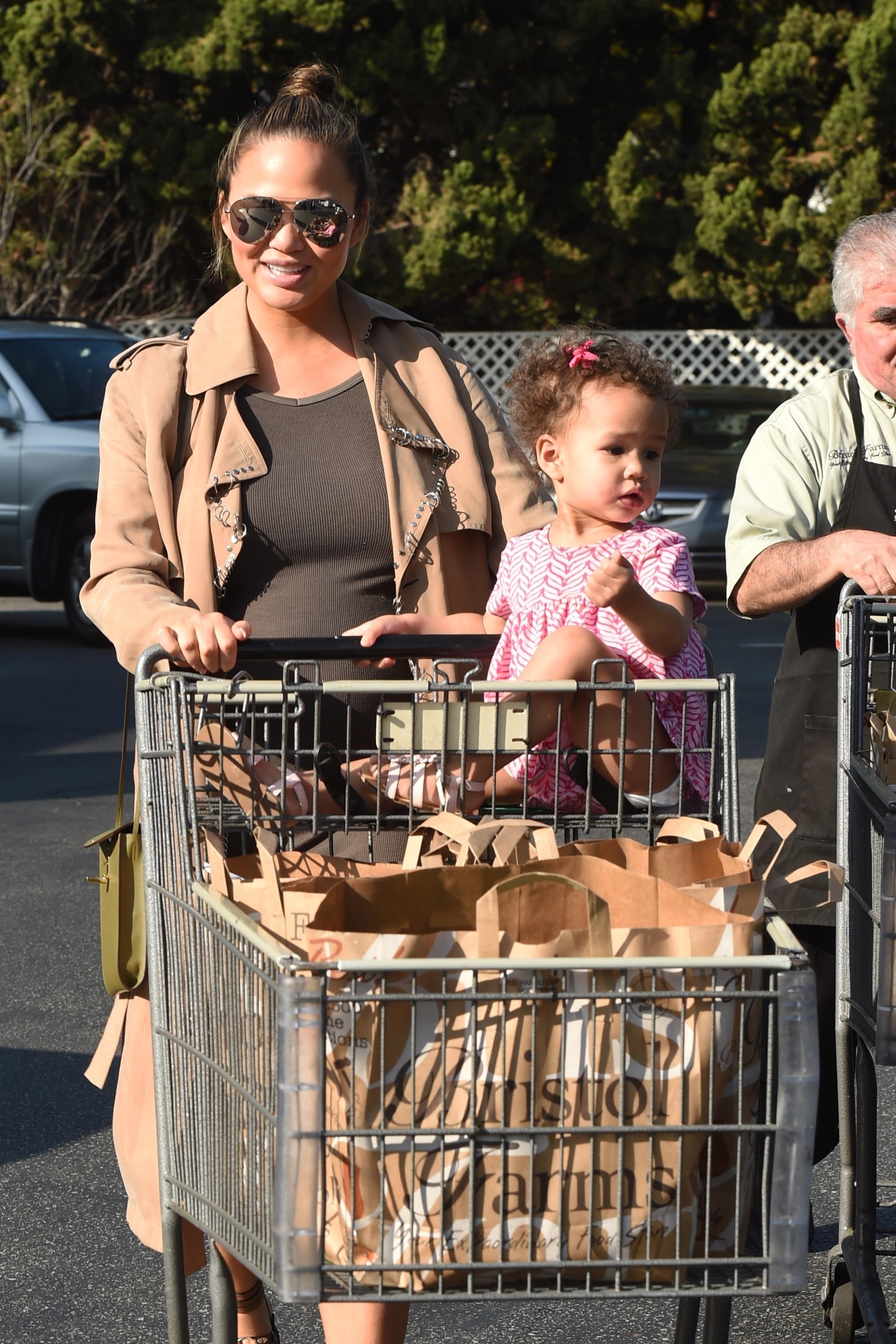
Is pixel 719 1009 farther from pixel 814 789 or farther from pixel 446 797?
pixel 814 789

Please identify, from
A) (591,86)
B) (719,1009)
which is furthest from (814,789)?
(591,86)

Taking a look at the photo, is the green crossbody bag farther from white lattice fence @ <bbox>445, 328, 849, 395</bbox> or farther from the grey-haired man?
white lattice fence @ <bbox>445, 328, 849, 395</bbox>

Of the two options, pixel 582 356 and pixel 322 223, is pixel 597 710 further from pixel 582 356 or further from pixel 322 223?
pixel 322 223

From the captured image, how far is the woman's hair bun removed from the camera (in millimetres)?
3184

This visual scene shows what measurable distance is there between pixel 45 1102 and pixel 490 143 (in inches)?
716

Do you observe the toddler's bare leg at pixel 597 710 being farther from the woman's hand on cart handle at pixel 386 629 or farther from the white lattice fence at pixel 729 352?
the white lattice fence at pixel 729 352

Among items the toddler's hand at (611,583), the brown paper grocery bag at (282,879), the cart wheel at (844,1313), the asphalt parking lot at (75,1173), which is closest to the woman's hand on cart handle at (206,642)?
the brown paper grocery bag at (282,879)

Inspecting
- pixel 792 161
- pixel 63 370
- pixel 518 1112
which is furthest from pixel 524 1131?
pixel 792 161

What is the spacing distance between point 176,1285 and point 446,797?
80cm

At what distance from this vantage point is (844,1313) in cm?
330

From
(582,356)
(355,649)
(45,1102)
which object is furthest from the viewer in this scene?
(45,1102)

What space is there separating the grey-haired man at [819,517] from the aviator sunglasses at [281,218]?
42.3 inches

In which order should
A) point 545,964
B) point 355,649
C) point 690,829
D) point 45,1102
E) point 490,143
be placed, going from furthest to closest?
point 490,143 → point 45,1102 → point 355,649 → point 690,829 → point 545,964

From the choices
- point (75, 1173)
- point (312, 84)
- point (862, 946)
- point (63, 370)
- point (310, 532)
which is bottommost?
point (75, 1173)
